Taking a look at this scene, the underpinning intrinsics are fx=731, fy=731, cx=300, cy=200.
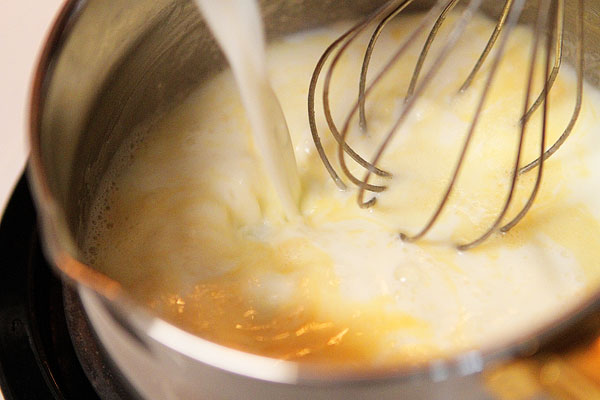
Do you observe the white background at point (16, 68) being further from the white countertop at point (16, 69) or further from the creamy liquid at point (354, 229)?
the creamy liquid at point (354, 229)

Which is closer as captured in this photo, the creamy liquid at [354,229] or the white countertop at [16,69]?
the creamy liquid at [354,229]

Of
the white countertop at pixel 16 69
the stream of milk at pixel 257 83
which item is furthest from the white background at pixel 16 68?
the stream of milk at pixel 257 83

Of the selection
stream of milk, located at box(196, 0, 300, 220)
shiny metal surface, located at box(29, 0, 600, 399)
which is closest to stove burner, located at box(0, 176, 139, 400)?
shiny metal surface, located at box(29, 0, 600, 399)

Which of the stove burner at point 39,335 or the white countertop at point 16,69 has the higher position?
the white countertop at point 16,69

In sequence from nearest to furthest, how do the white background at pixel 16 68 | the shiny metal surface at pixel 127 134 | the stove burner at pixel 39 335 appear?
the shiny metal surface at pixel 127 134 → the stove burner at pixel 39 335 → the white background at pixel 16 68

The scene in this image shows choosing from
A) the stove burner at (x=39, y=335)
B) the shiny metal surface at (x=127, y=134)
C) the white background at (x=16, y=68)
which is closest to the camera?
the shiny metal surface at (x=127, y=134)

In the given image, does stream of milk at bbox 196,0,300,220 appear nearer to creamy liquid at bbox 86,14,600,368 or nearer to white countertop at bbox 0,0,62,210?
creamy liquid at bbox 86,14,600,368

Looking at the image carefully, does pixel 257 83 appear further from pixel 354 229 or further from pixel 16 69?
pixel 16 69
